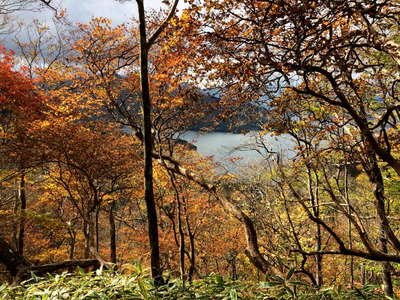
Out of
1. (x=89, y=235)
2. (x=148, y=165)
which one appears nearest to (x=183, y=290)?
(x=148, y=165)

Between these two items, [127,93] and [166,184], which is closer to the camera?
[127,93]

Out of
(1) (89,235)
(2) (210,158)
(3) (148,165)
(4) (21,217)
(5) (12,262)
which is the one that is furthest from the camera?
(2) (210,158)

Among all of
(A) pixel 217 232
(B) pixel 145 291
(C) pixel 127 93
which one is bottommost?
(A) pixel 217 232

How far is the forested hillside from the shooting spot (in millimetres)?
3449

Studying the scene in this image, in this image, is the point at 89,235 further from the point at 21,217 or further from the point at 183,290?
the point at 183,290

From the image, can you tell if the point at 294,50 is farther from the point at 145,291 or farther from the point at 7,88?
the point at 7,88

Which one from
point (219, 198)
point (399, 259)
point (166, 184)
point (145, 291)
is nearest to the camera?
point (145, 291)

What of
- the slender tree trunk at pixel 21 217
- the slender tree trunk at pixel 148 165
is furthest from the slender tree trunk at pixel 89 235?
the slender tree trunk at pixel 148 165

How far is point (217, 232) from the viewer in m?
18.6

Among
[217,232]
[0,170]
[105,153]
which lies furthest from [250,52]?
[217,232]

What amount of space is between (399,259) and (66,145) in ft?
32.2

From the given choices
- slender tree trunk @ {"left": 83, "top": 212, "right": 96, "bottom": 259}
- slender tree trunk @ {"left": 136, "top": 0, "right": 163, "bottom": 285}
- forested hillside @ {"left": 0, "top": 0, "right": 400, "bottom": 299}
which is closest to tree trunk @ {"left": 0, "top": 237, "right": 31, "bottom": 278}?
forested hillside @ {"left": 0, "top": 0, "right": 400, "bottom": 299}

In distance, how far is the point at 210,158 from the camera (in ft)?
49.0

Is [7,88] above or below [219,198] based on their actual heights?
above
